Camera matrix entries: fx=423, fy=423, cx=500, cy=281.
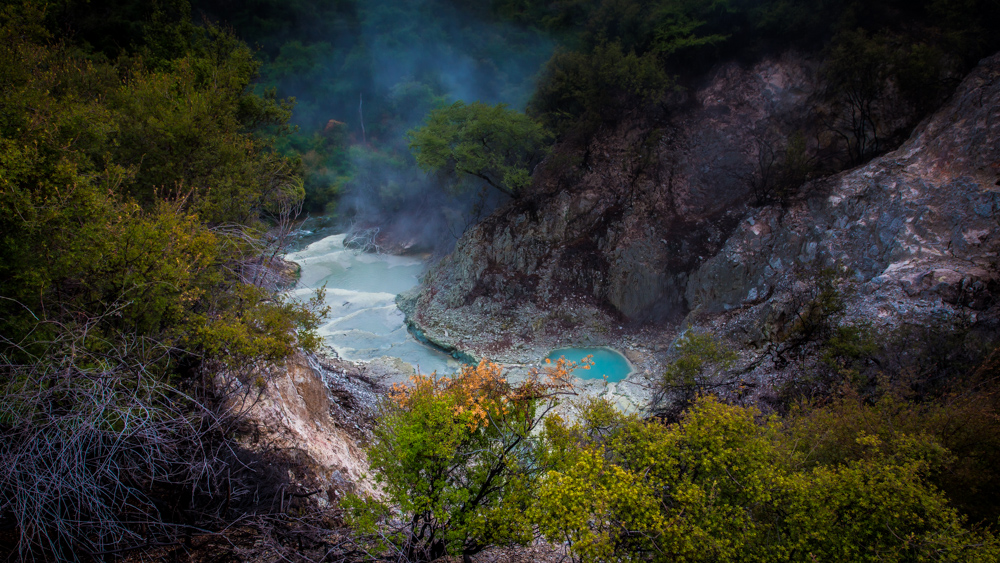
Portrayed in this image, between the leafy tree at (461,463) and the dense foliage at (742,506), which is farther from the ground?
the dense foliage at (742,506)

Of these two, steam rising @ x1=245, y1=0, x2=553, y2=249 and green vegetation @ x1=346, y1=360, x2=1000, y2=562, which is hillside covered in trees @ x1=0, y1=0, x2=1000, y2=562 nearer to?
green vegetation @ x1=346, y1=360, x2=1000, y2=562

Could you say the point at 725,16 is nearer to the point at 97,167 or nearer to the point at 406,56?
the point at 97,167

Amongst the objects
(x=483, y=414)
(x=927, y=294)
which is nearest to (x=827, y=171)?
(x=927, y=294)

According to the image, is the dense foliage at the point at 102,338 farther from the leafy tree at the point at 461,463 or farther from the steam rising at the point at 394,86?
the steam rising at the point at 394,86

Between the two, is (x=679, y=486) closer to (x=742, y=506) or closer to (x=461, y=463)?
(x=742, y=506)

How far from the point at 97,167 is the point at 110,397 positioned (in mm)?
6443

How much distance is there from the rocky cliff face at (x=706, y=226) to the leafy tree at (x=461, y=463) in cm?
1275

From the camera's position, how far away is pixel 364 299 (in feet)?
83.5

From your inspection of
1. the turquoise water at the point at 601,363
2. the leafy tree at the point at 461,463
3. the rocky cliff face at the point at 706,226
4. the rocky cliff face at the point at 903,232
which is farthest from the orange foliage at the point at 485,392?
the rocky cliff face at the point at 706,226

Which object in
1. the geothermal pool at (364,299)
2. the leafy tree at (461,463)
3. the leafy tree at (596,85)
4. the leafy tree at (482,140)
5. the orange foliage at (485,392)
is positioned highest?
the leafy tree at (596,85)

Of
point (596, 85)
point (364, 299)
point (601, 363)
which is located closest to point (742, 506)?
point (601, 363)

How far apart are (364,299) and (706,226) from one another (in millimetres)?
19185

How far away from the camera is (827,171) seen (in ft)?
57.9

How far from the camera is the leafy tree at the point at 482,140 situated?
71.4 feet
